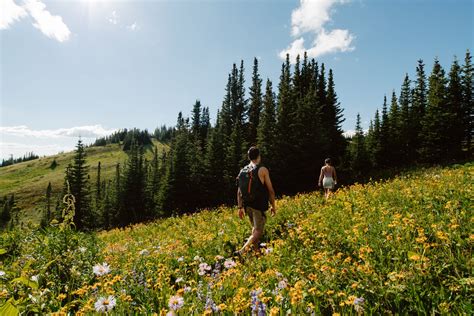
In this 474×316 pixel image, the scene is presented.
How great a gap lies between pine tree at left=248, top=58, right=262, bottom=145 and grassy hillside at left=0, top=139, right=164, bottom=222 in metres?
96.5

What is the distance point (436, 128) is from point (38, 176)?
187328 millimetres

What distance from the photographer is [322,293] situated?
3535 mm

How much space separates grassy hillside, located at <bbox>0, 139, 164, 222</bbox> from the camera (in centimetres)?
12725

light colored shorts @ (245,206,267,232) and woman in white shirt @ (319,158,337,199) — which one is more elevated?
woman in white shirt @ (319,158,337,199)

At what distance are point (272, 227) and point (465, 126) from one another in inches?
1769

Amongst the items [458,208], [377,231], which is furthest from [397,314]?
[458,208]

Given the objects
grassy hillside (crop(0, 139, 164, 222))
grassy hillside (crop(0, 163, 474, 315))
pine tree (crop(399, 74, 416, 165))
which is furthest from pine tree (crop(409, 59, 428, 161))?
grassy hillside (crop(0, 139, 164, 222))

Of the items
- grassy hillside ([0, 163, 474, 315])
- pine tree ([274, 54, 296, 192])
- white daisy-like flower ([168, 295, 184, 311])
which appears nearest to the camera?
white daisy-like flower ([168, 295, 184, 311])

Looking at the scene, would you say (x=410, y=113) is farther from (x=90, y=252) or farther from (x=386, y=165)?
(x=90, y=252)

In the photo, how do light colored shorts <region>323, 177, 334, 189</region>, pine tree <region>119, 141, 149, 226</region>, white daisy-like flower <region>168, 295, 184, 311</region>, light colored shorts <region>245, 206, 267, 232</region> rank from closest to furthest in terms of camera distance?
white daisy-like flower <region>168, 295, 184, 311</region>, light colored shorts <region>245, 206, 267, 232</region>, light colored shorts <region>323, 177, 334, 189</region>, pine tree <region>119, 141, 149, 226</region>

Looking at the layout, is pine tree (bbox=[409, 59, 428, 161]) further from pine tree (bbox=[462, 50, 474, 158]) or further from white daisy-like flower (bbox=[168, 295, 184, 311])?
white daisy-like flower (bbox=[168, 295, 184, 311])

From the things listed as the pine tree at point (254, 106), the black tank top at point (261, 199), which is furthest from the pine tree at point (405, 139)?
the black tank top at point (261, 199)

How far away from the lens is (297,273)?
179 inches

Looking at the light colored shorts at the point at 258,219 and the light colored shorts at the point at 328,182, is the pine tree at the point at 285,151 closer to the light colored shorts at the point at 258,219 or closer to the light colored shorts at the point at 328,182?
the light colored shorts at the point at 328,182
